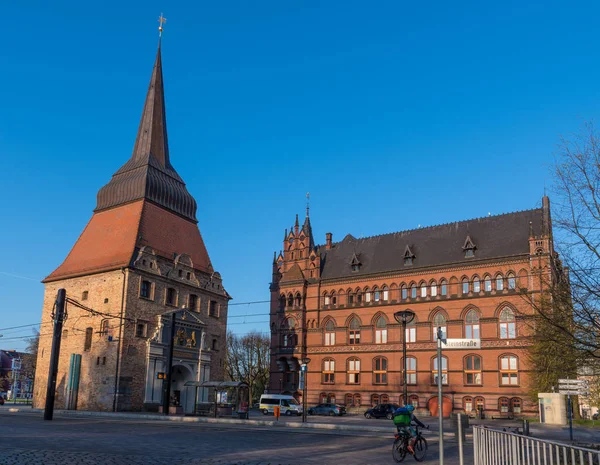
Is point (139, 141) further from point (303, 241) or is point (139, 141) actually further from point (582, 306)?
point (582, 306)

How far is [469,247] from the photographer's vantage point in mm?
54344

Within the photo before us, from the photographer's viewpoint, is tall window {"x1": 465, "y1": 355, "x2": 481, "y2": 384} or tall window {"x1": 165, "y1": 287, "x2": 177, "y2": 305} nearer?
tall window {"x1": 165, "y1": 287, "x2": 177, "y2": 305}

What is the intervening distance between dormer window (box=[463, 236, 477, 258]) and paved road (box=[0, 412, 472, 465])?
115 feet

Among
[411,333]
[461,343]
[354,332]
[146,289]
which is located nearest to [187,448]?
[461,343]

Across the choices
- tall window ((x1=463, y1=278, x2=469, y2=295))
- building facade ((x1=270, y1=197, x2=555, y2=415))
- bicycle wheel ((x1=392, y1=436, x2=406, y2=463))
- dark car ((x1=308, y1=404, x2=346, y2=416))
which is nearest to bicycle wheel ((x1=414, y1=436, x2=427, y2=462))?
bicycle wheel ((x1=392, y1=436, x2=406, y2=463))

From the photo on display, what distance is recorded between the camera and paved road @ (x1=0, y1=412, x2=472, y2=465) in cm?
1366

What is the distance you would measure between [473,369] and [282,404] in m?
17.8

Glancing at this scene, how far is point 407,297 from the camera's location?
5706 cm

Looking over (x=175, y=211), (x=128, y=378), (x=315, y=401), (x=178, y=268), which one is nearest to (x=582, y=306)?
(x=128, y=378)

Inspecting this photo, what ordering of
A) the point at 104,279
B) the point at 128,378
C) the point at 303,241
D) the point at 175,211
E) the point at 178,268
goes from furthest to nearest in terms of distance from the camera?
1. the point at 303,241
2. the point at 175,211
3. the point at 178,268
4. the point at 104,279
5. the point at 128,378

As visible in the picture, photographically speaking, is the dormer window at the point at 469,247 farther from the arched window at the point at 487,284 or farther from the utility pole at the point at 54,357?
the utility pole at the point at 54,357

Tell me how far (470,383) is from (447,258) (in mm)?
12058

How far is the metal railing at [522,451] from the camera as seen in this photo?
6977mm

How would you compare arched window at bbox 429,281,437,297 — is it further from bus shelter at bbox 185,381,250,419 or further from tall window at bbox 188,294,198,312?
tall window at bbox 188,294,198,312
